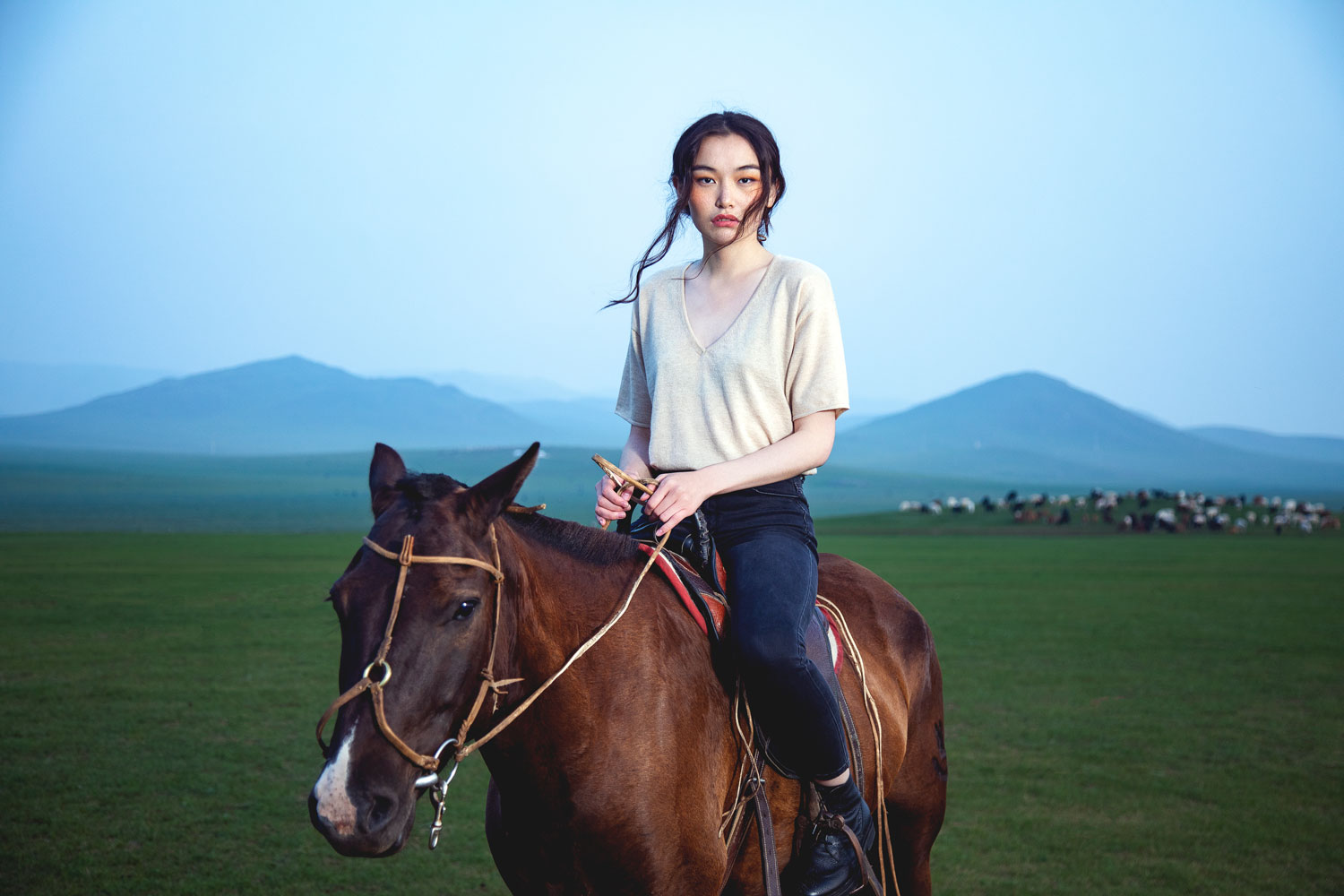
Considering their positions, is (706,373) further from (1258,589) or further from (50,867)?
(1258,589)

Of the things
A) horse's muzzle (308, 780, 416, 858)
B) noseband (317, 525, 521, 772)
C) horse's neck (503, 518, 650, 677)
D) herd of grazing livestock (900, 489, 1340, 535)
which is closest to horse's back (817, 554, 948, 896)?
horse's neck (503, 518, 650, 677)

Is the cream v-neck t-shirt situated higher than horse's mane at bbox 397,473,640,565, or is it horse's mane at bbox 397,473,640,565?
the cream v-neck t-shirt

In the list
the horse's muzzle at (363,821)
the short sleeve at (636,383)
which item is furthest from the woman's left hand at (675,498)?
the horse's muzzle at (363,821)

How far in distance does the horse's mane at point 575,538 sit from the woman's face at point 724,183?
1.08 metres

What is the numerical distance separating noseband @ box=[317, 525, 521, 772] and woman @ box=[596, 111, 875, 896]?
636mm

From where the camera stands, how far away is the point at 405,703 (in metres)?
1.92

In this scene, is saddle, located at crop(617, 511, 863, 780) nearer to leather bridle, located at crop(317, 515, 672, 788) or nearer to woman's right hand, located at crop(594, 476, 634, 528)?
woman's right hand, located at crop(594, 476, 634, 528)

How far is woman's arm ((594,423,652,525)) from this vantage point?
2.78 metres

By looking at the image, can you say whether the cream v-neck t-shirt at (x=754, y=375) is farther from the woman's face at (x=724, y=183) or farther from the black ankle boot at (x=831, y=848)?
the black ankle boot at (x=831, y=848)

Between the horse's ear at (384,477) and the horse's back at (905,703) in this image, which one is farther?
the horse's back at (905,703)

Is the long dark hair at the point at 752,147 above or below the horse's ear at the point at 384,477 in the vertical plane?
above

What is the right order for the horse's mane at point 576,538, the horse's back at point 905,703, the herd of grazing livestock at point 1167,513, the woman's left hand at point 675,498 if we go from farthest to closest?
1. the herd of grazing livestock at point 1167,513
2. the horse's back at point 905,703
3. the woman's left hand at point 675,498
4. the horse's mane at point 576,538

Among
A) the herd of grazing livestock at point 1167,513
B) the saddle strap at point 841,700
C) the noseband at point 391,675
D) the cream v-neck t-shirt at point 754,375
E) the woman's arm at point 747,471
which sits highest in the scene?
the cream v-neck t-shirt at point 754,375

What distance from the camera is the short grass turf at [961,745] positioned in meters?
5.85
